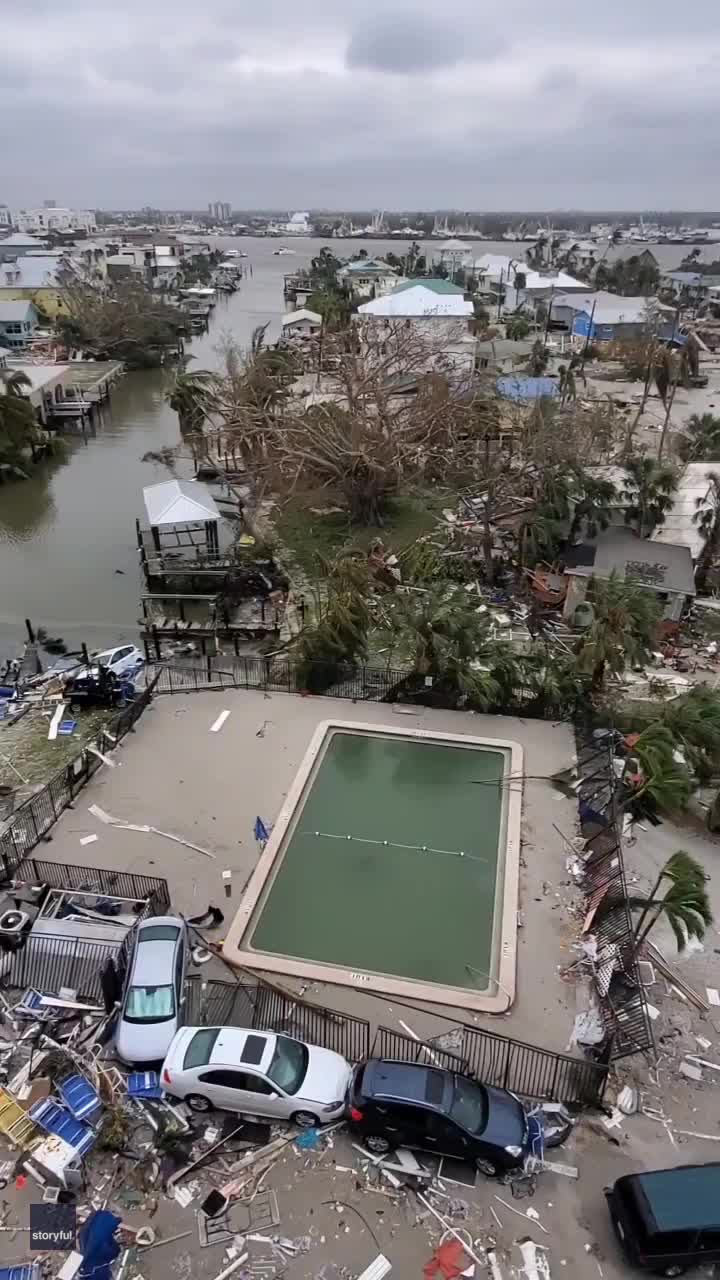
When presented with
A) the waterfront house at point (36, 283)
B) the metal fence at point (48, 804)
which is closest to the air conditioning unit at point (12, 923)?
the metal fence at point (48, 804)

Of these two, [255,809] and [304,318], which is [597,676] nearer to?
[255,809]

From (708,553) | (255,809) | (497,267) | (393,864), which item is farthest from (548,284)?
(393,864)

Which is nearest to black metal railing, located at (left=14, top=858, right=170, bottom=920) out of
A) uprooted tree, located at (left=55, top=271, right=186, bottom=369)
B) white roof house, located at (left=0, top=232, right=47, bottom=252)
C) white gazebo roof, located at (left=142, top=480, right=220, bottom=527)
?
white gazebo roof, located at (left=142, top=480, right=220, bottom=527)

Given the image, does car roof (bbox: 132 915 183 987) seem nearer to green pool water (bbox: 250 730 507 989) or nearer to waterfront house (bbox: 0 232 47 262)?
green pool water (bbox: 250 730 507 989)

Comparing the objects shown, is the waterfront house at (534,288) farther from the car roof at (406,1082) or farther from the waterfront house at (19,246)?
the car roof at (406,1082)

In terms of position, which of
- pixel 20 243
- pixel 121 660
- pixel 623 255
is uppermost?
pixel 20 243

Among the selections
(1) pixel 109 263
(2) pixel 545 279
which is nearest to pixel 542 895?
(2) pixel 545 279

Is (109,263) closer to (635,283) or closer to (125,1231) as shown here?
(635,283)
